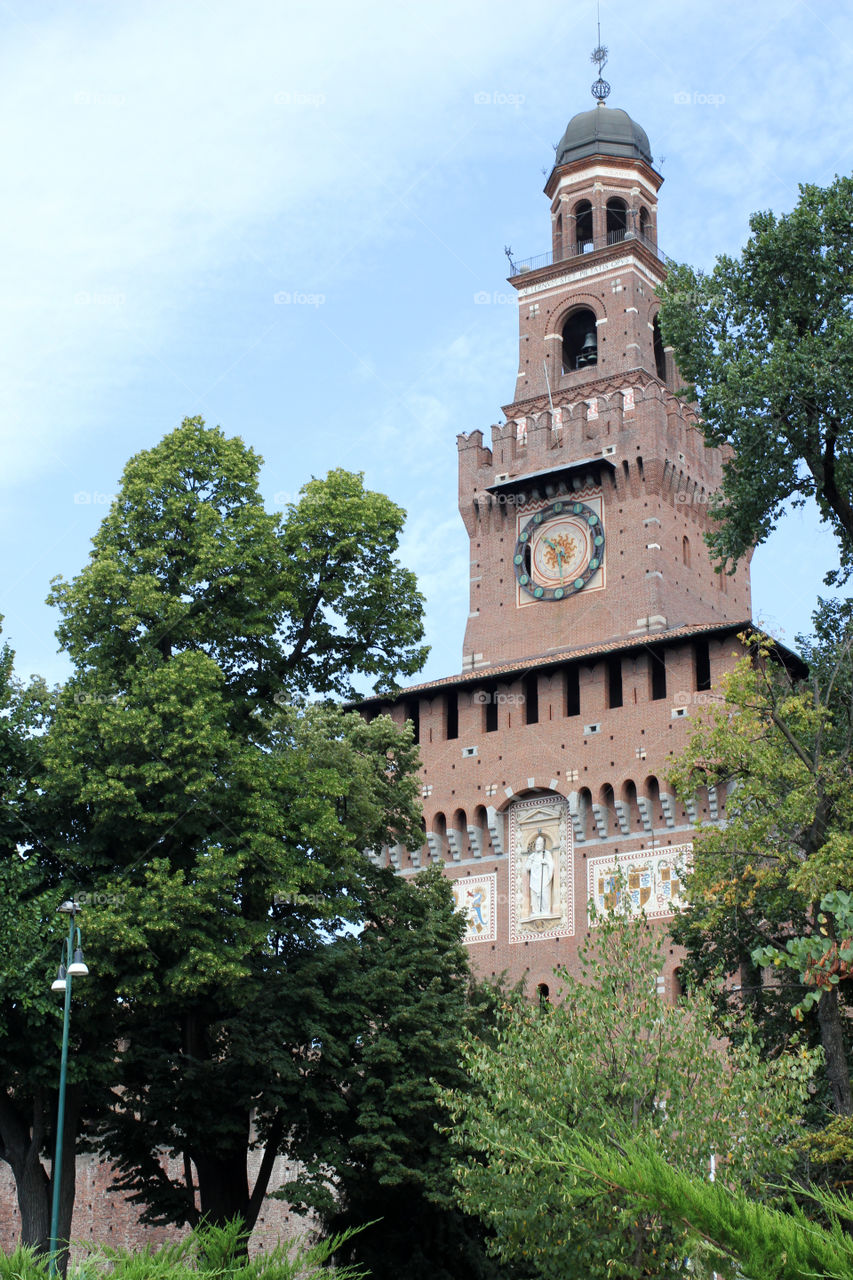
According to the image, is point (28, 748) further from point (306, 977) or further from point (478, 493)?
point (478, 493)

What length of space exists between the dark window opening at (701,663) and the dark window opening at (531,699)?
4.44 meters

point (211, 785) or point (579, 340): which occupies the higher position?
point (579, 340)

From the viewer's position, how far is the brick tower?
37156 millimetres

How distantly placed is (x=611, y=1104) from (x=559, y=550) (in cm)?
2540

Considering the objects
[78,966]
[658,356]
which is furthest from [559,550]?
[78,966]

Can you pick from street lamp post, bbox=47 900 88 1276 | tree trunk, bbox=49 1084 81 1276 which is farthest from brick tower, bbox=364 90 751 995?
street lamp post, bbox=47 900 88 1276

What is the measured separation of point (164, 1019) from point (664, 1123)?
952cm

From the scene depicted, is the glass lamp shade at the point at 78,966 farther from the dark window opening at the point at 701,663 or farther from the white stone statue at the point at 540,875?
the dark window opening at the point at 701,663

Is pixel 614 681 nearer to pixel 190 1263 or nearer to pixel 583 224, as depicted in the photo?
pixel 583 224

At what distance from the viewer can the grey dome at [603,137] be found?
48.2 metres

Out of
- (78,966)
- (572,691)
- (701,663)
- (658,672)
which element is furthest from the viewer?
(572,691)

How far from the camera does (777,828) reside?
23.1 m

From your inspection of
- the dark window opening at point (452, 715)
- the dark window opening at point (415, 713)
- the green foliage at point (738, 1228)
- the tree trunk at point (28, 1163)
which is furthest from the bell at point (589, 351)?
the green foliage at point (738, 1228)

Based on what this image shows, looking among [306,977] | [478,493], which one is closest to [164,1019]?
[306,977]
